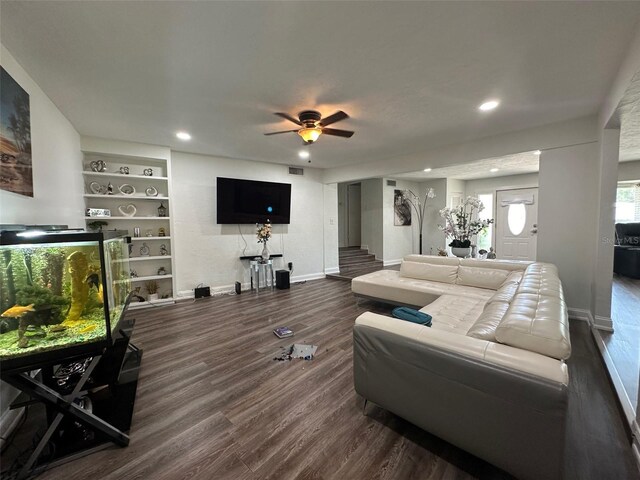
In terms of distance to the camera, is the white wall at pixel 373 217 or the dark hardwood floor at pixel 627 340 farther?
the white wall at pixel 373 217

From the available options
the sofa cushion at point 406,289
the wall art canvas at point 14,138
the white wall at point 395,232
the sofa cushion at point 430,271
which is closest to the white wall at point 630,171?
the white wall at point 395,232

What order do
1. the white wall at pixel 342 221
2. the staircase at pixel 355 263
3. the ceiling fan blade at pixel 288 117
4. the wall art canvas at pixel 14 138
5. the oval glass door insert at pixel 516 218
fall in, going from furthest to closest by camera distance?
the white wall at pixel 342 221
the oval glass door insert at pixel 516 218
the staircase at pixel 355 263
the ceiling fan blade at pixel 288 117
the wall art canvas at pixel 14 138

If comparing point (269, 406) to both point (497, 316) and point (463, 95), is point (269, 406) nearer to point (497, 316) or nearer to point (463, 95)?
point (497, 316)

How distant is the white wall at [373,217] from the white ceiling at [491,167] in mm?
1095

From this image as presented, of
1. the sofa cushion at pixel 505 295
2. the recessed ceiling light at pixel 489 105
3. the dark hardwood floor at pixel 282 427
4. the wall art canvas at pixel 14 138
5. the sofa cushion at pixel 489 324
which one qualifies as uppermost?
the recessed ceiling light at pixel 489 105

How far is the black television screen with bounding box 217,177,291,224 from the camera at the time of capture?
16.3ft

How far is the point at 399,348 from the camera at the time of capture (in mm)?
1544

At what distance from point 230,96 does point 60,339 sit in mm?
2335

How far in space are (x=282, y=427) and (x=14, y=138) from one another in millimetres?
2749

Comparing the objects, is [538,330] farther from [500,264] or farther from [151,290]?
[151,290]

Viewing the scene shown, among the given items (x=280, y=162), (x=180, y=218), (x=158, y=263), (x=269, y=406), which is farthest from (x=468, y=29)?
(x=158, y=263)

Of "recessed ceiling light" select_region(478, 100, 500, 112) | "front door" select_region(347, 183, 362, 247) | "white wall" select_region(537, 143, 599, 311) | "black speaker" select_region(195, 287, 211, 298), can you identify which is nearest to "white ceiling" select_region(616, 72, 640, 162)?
"white wall" select_region(537, 143, 599, 311)

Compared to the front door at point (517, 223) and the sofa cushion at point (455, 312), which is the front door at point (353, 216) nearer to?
the front door at point (517, 223)

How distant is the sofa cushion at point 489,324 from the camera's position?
5.04ft
